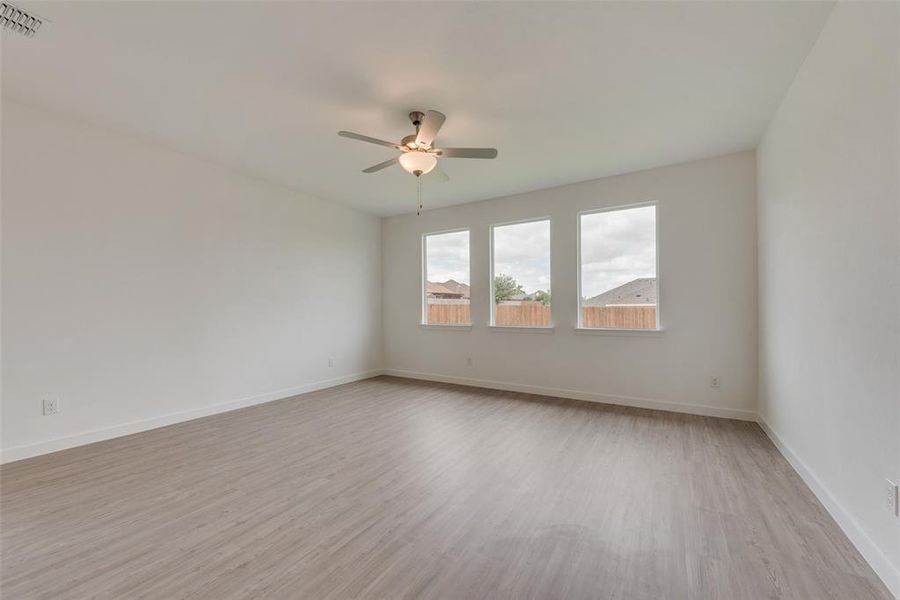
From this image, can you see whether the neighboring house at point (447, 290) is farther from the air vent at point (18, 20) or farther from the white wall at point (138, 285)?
the air vent at point (18, 20)

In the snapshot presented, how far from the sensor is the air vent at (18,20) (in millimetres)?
1944

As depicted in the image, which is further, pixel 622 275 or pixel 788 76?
pixel 622 275

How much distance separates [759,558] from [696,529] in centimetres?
27

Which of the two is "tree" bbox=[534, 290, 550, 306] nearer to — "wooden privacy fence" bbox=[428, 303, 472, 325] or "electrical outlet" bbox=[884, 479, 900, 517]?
"wooden privacy fence" bbox=[428, 303, 472, 325]

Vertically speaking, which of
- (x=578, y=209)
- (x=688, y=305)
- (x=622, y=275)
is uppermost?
(x=578, y=209)

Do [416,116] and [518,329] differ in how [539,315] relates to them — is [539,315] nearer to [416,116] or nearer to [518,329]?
[518,329]

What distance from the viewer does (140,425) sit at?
348 centimetres

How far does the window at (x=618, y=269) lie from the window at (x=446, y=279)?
1.73 m

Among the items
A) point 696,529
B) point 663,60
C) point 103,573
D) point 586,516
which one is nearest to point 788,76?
point 663,60

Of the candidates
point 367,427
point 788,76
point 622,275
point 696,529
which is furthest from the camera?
point 622,275

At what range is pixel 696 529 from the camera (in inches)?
76.9

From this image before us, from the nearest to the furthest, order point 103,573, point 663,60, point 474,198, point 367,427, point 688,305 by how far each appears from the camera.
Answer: point 103,573 → point 663,60 → point 367,427 → point 688,305 → point 474,198

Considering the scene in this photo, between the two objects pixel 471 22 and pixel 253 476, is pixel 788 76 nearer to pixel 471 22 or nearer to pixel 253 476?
pixel 471 22

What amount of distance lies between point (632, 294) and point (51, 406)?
5579 mm
